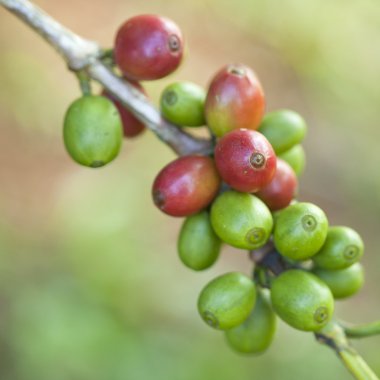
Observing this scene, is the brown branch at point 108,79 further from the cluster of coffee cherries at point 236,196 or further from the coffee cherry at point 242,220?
the coffee cherry at point 242,220

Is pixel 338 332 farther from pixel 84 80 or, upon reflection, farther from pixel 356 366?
pixel 84 80

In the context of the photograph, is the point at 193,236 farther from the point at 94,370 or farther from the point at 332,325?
the point at 94,370

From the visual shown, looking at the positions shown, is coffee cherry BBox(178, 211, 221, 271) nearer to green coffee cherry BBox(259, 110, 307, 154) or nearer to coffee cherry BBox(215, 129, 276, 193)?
coffee cherry BBox(215, 129, 276, 193)

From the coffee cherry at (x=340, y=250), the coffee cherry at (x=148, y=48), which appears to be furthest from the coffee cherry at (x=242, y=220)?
the coffee cherry at (x=148, y=48)

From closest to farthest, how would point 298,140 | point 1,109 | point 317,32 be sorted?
point 298,140 → point 1,109 → point 317,32

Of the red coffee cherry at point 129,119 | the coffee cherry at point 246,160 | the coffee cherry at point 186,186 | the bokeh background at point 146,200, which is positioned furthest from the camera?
the bokeh background at point 146,200

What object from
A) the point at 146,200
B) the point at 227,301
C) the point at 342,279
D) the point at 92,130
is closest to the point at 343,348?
the point at 342,279

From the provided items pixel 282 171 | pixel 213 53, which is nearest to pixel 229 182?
pixel 282 171
